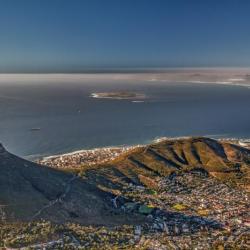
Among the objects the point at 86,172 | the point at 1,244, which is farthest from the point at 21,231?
the point at 86,172

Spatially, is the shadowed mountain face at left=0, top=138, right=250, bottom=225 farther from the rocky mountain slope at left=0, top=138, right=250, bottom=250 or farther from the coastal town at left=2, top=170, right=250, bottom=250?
the coastal town at left=2, top=170, right=250, bottom=250

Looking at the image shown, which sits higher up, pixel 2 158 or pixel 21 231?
pixel 2 158

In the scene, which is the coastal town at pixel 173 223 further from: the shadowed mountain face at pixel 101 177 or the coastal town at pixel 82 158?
the coastal town at pixel 82 158

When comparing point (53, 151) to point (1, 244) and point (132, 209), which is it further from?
point (1, 244)

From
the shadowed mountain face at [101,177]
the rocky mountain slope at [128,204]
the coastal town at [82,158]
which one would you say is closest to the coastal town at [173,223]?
the rocky mountain slope at [128,204]

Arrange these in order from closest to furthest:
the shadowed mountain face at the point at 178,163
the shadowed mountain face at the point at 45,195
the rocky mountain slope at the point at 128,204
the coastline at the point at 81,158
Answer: the rocky mountain slope at the point at 128,204 < the shadowed mountain face at the point at 45,195 < the shadowed mountain face at the point at 178,163 < the coastline at the point at 81,158

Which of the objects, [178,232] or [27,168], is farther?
[27,168]

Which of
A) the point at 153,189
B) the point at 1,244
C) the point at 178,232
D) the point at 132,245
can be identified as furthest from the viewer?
the point at 153,189

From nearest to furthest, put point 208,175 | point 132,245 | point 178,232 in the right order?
point 132,245, point 178,232, point 208,175

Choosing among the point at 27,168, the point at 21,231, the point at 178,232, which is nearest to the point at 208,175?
the point at 178,232
